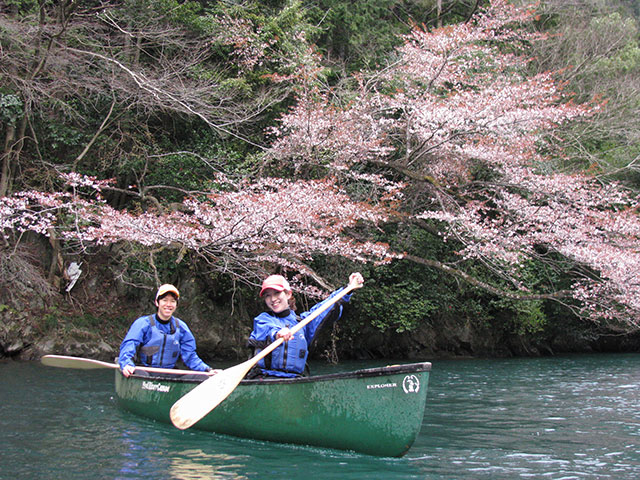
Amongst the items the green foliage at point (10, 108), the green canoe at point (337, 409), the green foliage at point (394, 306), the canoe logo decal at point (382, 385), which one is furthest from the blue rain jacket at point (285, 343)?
the green foliage at point (10, 108)

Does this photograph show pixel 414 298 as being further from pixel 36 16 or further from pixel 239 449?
pixel 36 16

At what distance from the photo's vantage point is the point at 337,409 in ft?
16.1

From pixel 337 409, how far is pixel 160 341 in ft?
8.46

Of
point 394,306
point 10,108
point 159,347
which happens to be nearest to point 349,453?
point 159,347

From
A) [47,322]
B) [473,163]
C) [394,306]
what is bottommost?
[47,322]

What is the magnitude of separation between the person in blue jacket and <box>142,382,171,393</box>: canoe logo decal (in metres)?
1.03

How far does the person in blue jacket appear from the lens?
553 cm

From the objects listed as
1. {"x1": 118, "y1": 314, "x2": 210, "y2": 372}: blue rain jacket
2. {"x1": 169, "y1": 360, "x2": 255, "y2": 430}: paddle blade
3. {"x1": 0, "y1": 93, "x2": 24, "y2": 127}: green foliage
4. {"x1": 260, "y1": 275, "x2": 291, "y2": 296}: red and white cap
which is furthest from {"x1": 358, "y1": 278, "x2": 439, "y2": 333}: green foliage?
{"x1": 0, "y1": 93, "x2": 24, "y2": 127}: green foliage

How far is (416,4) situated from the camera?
19484 millimetres

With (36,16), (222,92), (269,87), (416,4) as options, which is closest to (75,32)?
(36,16)

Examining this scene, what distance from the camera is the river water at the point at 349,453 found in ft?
14.9

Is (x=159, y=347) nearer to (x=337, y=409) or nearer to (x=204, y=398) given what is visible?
(x=204, y=398)

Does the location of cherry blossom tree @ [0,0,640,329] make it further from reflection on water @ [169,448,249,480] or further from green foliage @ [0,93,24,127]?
reflection on water @ [169,448,249,480]

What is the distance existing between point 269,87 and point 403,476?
36.8 feet
